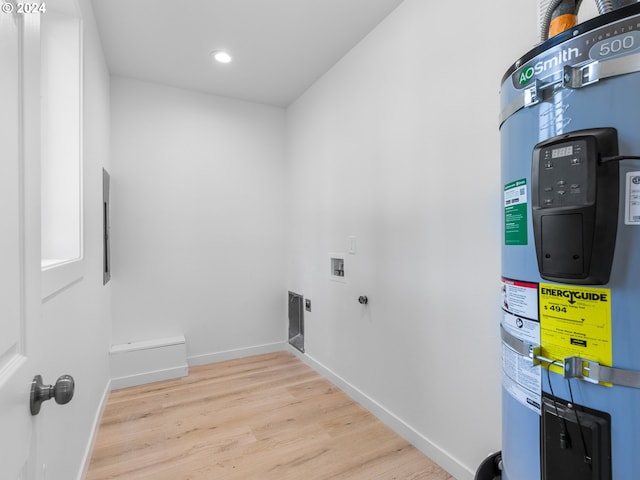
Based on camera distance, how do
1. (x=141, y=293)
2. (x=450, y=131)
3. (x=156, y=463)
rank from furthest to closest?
1. (x=141, y=293)
2. (x=156, y=463)
3. (x=450, y=131)

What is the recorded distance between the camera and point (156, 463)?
Result: 1863 mm

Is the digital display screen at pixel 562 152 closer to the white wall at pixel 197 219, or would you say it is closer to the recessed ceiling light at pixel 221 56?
the recessed ceiling light at pixel 221 56

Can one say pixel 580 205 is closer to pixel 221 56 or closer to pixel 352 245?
pixel 352 245

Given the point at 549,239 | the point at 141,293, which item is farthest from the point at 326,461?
the point at 141,293

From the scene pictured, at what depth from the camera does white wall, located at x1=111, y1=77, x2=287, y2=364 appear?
3.02 meters

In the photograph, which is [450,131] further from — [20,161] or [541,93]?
[20,161]

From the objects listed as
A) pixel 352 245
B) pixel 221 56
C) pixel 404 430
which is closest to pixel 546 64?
pixel 352 245

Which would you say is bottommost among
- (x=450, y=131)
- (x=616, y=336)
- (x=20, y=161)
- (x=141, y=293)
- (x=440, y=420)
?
(x=440, y=420)

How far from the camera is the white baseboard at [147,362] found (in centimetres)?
281

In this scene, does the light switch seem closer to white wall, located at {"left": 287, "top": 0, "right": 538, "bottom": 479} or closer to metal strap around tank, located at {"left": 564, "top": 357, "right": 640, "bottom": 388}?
white wall, located at {"left": 287, "top": 0, "right": 538, "bottom": 479}

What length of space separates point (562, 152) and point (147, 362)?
3.23m

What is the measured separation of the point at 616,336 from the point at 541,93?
57cm

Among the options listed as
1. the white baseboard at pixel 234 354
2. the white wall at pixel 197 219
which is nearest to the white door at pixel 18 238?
the white wall at pixel 197 219

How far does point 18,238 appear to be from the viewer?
0.62 m
